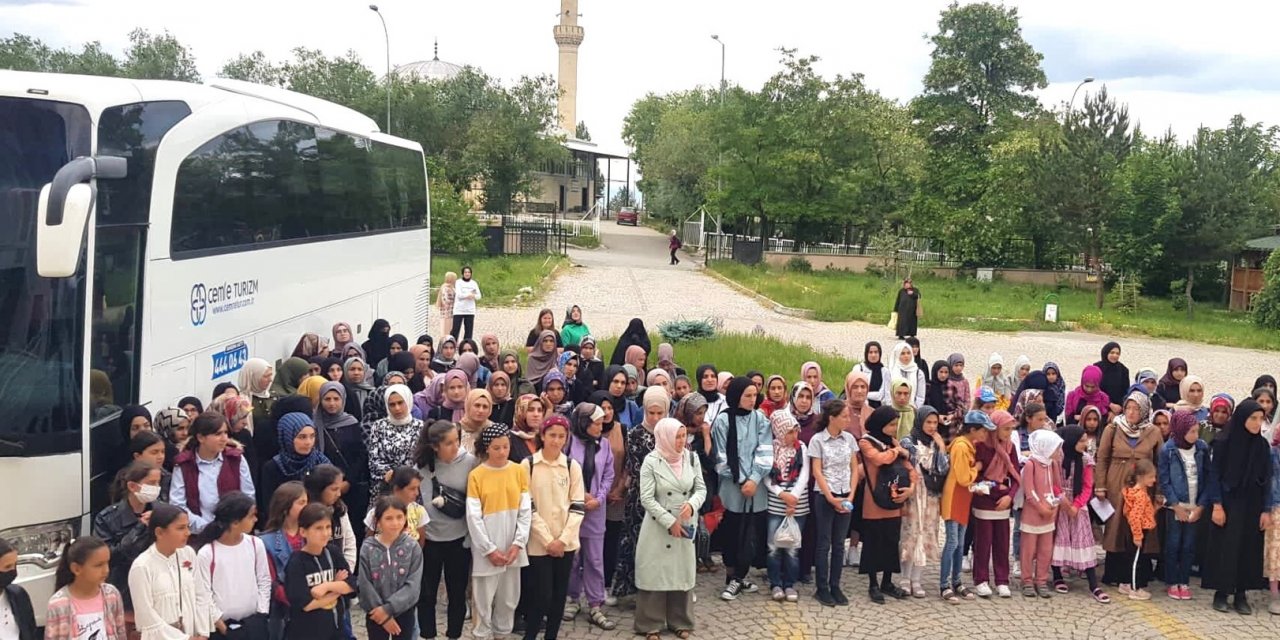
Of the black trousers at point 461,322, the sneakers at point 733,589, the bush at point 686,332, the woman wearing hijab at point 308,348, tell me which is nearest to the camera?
the sneakers at point 733,589

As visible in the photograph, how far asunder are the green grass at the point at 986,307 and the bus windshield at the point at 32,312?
22.2 metres

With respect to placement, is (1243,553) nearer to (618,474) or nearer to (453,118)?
(618,474)

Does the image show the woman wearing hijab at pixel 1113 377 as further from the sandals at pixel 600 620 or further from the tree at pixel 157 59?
the tree at pixel 157 59

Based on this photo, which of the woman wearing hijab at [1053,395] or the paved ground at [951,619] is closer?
the paved ground at [951,619]

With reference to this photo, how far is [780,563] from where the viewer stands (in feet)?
23.3

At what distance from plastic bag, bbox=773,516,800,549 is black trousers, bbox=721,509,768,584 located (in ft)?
0.68

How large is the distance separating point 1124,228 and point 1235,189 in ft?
10.5

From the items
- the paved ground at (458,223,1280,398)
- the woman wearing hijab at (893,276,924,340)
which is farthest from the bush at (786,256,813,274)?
the woman wearing hijab at (893,276,924,340)

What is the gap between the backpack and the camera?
6855mm

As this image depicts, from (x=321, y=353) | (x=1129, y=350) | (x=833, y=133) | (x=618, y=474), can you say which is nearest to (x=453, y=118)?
(x=833, y=133)

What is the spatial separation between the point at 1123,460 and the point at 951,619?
1.94 meters

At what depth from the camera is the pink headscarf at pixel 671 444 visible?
615cm

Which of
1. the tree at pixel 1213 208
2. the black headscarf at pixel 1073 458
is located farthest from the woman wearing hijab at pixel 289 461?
the tree at pixel 1213 208

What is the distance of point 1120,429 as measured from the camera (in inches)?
291
